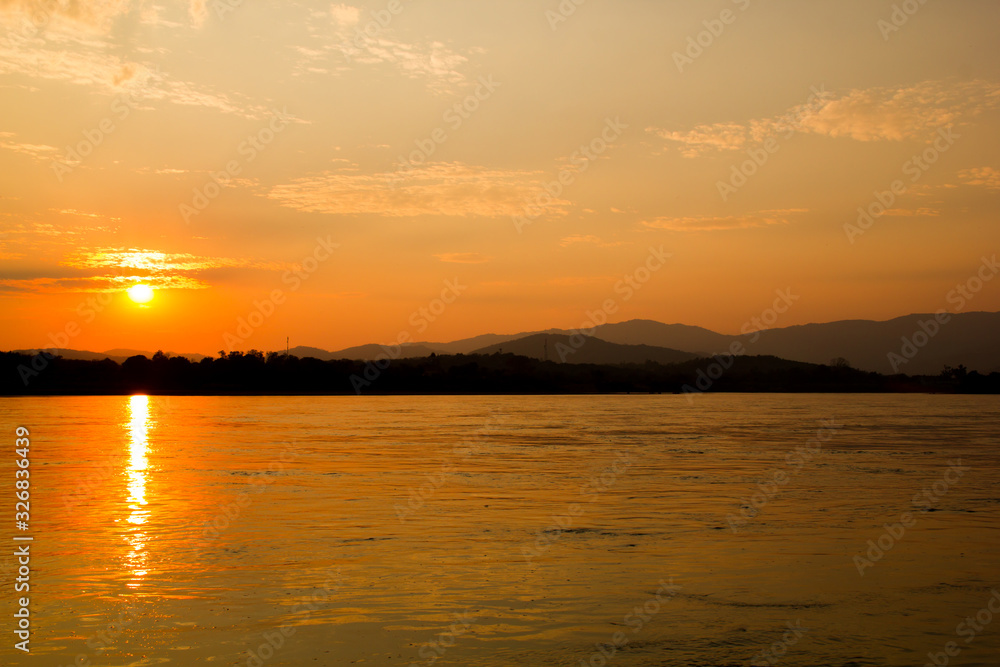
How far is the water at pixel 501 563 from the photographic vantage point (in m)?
12.1

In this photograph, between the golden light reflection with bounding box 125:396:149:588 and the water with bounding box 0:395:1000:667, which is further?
the golden light reflection with bounding box 125:396:149:588

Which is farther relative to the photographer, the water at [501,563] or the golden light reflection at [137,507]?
the golden light reflection at [137,507]

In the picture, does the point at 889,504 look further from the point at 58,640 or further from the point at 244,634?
the point at 58,640

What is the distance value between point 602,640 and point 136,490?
21.7 m

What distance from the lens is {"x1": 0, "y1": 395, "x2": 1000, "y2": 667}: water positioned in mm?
12086

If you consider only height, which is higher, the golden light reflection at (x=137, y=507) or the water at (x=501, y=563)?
the golden light reflection at (x=137, y=507)

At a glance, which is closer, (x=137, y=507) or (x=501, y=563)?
(x=501, y=563)

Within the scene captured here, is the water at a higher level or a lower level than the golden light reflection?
lower

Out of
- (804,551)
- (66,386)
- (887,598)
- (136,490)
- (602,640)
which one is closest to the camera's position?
(602,640)

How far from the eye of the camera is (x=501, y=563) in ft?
56.3

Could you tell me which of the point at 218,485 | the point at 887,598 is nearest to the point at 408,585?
the point at 887,598

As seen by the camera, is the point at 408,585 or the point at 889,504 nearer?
the point at 408,585

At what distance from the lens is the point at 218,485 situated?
30.2 meters

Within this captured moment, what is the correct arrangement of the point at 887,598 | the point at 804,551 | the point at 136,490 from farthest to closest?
the point at 136,490, the point at 804,551, the point at 887,598
